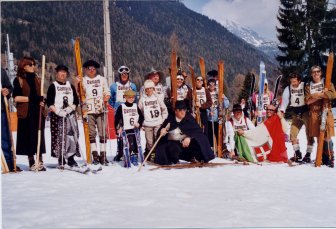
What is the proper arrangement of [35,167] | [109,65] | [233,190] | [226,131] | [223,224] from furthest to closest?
[109,65] → [226,131] → [35,167] → [233,190] → [223,224]

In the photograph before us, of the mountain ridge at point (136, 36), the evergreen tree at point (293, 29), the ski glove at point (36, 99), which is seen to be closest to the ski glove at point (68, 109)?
the ski glove at point (36, 99)

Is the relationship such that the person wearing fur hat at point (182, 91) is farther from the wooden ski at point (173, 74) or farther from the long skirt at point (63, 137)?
the long skirt at point (63, 137)

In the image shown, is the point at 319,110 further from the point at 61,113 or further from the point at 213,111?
the point at 61,113

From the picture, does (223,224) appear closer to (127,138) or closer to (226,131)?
(127,138)

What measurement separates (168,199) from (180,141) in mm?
1641

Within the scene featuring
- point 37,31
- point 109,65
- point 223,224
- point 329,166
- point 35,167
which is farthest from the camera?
point 37,31

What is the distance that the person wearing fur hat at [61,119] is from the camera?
401 centimetres

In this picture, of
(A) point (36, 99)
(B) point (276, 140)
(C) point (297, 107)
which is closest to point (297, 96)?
(C) point (297, 107)

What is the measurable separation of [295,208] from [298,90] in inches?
90.1

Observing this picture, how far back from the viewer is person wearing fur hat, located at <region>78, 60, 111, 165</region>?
14.6ft

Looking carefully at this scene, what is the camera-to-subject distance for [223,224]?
2.40m

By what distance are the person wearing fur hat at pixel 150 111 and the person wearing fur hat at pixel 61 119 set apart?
915mm

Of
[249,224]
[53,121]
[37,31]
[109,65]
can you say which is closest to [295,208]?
[249,224]

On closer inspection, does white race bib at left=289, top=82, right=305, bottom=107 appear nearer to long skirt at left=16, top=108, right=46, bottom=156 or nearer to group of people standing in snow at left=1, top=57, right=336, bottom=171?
group of people standing in snow at left=1, top=57, right=336, bottom=171
